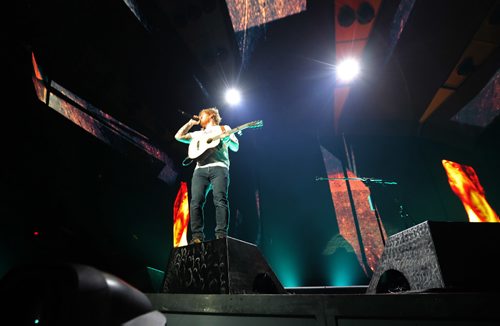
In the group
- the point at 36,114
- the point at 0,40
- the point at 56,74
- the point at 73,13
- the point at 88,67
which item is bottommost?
the point at 36,114

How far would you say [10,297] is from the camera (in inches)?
29.3

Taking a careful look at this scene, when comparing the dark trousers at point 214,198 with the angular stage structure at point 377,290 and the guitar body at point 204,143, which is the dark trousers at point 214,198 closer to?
→ the guitar body at point 204,143

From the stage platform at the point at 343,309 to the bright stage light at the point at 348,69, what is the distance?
24.4 feet

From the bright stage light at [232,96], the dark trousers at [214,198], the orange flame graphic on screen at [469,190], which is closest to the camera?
the dark trousers at [214,198]

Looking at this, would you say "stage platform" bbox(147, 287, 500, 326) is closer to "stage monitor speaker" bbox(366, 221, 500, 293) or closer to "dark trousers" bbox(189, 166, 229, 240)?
"stage monitor speaker" bbox(366, 221, 500, 293)

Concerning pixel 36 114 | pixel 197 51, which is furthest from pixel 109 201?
pixel 197 51

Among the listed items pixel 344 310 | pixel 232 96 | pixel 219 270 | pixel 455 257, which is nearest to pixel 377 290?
pixel 455 257

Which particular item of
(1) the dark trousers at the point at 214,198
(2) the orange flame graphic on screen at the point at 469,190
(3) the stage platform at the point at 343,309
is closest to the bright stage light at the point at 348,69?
(2) the orange flame graphic on screen at the point at 469,190

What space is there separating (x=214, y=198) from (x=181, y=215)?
4582 mm

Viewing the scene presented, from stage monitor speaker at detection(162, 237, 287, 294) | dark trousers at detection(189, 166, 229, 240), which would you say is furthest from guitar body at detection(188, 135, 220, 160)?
stage monitor speaker at detection(162, 237, 287, 294)

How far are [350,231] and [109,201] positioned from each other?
23.7 feet

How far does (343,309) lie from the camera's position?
4.40 feet

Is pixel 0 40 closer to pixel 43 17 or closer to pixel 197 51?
pixel 43 17

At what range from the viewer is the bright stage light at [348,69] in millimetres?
7496
